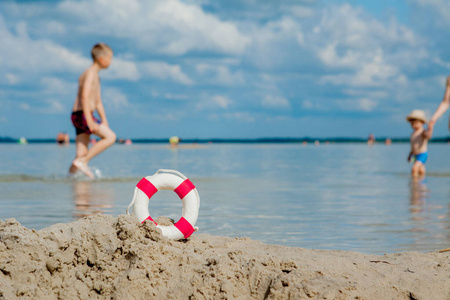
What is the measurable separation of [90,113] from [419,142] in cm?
772

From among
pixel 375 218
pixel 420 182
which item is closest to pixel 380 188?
pixel 420 182

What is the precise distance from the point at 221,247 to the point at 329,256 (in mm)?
802

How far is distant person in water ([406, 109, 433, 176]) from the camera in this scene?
43.4 feet

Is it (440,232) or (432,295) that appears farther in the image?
(440,232)

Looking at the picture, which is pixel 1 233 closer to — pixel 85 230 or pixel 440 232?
pixel 85 230

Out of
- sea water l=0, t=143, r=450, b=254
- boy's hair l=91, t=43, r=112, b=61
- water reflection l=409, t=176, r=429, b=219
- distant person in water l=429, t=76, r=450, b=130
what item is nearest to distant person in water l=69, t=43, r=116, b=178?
boy's hair l=91, t=43, r=112, b=61

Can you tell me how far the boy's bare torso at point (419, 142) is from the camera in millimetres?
13211

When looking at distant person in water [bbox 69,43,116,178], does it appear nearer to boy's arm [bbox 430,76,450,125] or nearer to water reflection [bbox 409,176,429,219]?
water reflection [bbox 409,176,429,219]

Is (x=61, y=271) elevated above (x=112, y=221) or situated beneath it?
situated beneath

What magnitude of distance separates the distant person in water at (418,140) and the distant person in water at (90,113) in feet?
23.6

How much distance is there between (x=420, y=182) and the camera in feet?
37.5

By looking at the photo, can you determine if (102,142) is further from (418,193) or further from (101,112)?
(418,193)

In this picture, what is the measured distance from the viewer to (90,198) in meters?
7.96

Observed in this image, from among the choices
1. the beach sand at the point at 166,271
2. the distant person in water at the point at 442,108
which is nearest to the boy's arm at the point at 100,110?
the distant person in water at the point at 442,108
